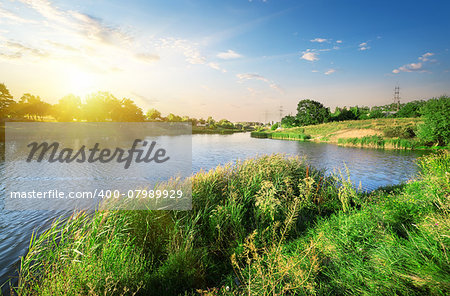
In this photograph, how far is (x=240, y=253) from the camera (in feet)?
17.7

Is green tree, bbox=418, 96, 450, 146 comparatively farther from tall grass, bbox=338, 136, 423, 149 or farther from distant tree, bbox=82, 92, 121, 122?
distant tree, bbox=82, 92, 121, 122

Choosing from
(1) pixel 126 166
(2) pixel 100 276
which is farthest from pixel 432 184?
(1) pixel 126 166

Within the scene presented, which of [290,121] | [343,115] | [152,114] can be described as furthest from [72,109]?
[343,115]

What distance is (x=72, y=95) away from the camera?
70.1 meters

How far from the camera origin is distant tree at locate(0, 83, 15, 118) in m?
44.7

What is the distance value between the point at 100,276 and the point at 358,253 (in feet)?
17.0

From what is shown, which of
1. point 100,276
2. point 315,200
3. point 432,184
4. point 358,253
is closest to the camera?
point 100,276

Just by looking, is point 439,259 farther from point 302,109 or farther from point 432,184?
point 302,109

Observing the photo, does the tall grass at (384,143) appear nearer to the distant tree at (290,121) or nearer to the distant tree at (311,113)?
the distant tree at (311,113)

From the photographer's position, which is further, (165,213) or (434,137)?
(434,137)

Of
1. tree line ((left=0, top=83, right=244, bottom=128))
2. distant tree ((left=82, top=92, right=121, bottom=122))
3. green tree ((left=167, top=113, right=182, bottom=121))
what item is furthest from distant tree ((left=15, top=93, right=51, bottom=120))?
green tree ((left=167, top=113, right=182, bottom=121))

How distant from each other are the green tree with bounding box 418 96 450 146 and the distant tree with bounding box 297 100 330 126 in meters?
49.4

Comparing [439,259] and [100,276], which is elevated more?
[439,259]

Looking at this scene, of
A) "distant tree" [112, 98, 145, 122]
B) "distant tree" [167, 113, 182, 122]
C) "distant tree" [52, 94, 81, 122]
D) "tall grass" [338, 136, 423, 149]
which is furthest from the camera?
"distant tree" [167, 113, 182, 122]
